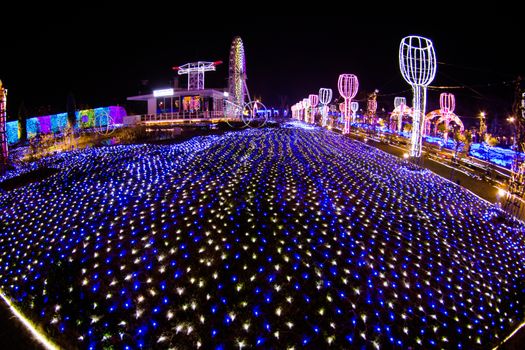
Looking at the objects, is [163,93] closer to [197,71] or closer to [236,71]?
[197,71]

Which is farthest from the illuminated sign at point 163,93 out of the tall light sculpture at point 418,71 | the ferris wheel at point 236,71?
the tall light sculpture at point 418,71

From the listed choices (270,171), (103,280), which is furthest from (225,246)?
(270,171)

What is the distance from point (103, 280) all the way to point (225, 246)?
2067mm

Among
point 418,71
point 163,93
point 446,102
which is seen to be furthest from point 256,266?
point 163,93

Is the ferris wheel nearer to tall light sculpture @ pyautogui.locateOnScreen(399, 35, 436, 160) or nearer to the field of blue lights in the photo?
tall light sculpture @ pyautogui.locateOnScreen(399, 35, 436, 160)

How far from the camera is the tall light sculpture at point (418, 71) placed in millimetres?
13898

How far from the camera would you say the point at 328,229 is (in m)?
6.31

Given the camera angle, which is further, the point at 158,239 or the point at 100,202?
the point at 100,202

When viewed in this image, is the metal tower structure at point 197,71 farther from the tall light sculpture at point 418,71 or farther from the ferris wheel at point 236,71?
the tall light sculpture at point 418,71

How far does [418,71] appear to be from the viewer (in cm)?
1432

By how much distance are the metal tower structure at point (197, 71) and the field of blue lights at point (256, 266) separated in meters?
39.0

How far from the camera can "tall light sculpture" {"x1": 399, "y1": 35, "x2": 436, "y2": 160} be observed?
1390 centimetres

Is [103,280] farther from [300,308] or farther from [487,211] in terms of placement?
[487,211]

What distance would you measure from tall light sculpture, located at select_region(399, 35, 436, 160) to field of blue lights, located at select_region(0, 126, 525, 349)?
6603 mm
